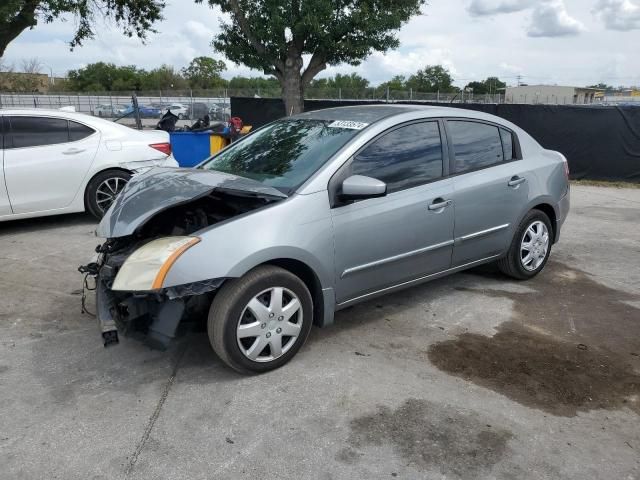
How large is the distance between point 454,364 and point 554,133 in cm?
1056

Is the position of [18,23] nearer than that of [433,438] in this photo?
No

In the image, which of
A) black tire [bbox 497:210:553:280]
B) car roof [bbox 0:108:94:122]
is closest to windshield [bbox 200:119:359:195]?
black tire [bbox 497:210:553:280]

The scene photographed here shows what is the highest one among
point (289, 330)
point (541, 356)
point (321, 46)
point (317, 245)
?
point (321, 46)

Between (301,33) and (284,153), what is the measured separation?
39.4ft

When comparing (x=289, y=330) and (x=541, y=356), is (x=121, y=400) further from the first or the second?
(x=541, y=356)

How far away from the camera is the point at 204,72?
85.9 m

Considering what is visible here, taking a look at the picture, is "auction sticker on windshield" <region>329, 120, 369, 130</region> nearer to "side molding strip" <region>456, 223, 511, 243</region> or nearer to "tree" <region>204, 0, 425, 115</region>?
"side molding strip" <region>456, 223, 511, 243</region>

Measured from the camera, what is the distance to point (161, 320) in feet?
10.7

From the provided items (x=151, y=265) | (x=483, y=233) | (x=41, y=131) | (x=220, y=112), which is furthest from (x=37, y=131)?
(x=220, y=112)

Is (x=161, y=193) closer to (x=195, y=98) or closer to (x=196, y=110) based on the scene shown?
(x=196, y=110)

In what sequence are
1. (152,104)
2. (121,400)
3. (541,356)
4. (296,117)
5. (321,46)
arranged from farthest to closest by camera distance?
(152,104)
(321,46)
(296,117)
(541,356)
(121,400)

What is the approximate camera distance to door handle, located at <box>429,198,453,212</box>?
4172 millimetres

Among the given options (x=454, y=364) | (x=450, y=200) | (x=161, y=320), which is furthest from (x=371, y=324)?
(x=161, y=320)

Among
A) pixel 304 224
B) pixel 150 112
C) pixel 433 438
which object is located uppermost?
pixel 150 112
